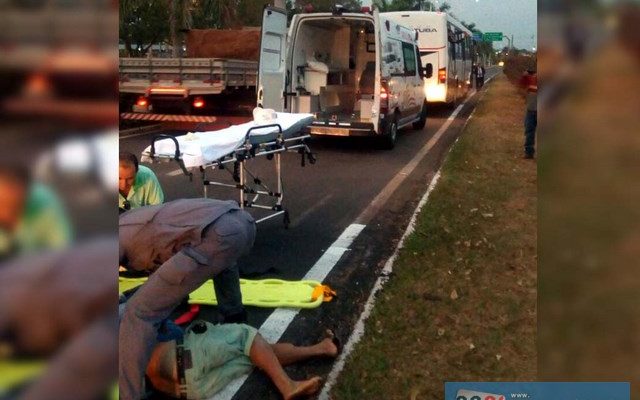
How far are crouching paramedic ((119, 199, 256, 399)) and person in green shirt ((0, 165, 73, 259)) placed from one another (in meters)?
2.22

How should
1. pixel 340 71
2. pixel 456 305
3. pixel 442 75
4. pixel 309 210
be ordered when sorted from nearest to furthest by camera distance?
1. pixel 456 305
2. pixel 309 210
3. pixel 340 71
4. pixel 442 75

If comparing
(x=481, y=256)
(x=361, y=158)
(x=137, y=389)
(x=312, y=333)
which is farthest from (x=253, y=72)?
(x=137, y=389)

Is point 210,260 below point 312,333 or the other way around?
the other way around

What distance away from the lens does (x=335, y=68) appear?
13.8 metres

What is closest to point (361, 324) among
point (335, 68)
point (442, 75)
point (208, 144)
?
point (208, 144)

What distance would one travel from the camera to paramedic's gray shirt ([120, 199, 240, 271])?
3447 mm

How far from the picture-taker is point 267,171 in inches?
416

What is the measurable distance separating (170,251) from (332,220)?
4.05 metres

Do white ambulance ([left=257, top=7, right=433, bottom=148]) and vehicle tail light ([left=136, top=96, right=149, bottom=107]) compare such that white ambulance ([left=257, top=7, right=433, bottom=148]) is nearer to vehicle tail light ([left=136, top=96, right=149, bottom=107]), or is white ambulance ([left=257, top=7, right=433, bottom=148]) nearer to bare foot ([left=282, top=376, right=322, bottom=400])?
vehicle tail light ([left=136, top=96, right=149, bottom=107])

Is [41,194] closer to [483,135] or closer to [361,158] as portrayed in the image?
[361,158]


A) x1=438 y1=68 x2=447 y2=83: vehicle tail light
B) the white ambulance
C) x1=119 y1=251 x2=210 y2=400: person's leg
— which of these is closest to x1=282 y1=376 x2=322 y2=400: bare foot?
x1=119 y1=251 x2=210 y2=400: person's leg

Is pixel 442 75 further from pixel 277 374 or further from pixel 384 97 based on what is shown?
pixel 277 374

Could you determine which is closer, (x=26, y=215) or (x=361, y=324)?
(x=26, y=215)

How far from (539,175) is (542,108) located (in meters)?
0.14
